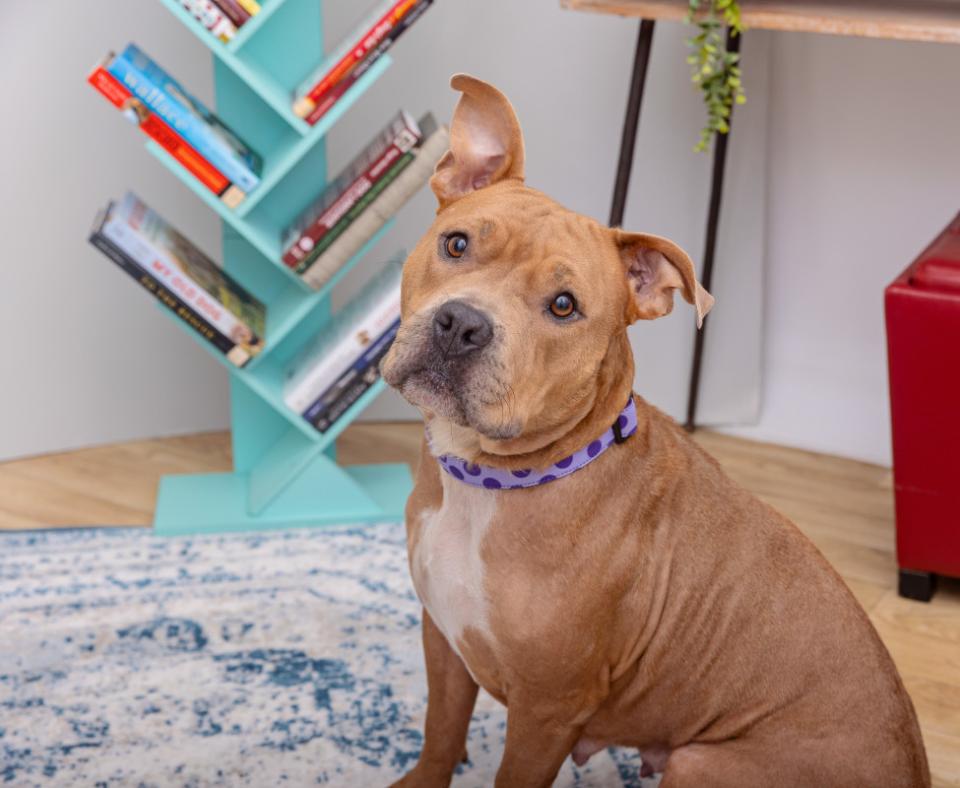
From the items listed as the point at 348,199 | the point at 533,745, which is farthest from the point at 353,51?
the point at 533,745

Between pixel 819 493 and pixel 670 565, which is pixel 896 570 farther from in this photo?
pixel 670 565

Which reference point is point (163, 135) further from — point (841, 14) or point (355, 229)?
point (841, 14)

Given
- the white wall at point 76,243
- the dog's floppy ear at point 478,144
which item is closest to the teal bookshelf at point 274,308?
the white wall at point 76,243

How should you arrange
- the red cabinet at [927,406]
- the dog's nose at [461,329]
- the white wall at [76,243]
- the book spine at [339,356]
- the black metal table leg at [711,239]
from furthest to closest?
the black metal table leg at [711,239] → the white wall at [76,243] → the book spine at [339,356] → the red cabinet at [927,406] → the dog's nose at [461,329]

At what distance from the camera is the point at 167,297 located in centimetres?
261

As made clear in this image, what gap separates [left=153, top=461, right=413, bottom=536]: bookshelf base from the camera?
274 cm

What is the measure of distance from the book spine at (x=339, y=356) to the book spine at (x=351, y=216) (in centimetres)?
15

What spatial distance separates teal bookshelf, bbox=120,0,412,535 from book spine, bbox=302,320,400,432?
0.6 inches

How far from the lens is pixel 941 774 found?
2045 mm

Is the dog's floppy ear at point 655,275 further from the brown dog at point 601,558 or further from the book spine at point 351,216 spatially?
the book spine at point 351,216

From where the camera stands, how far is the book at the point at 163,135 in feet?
8.04

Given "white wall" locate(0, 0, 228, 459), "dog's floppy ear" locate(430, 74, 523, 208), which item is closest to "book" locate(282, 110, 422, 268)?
"white wall" locate(0, 0, 228, 459)

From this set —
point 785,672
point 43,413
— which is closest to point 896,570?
point 785,672

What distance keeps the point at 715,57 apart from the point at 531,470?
142 cm
